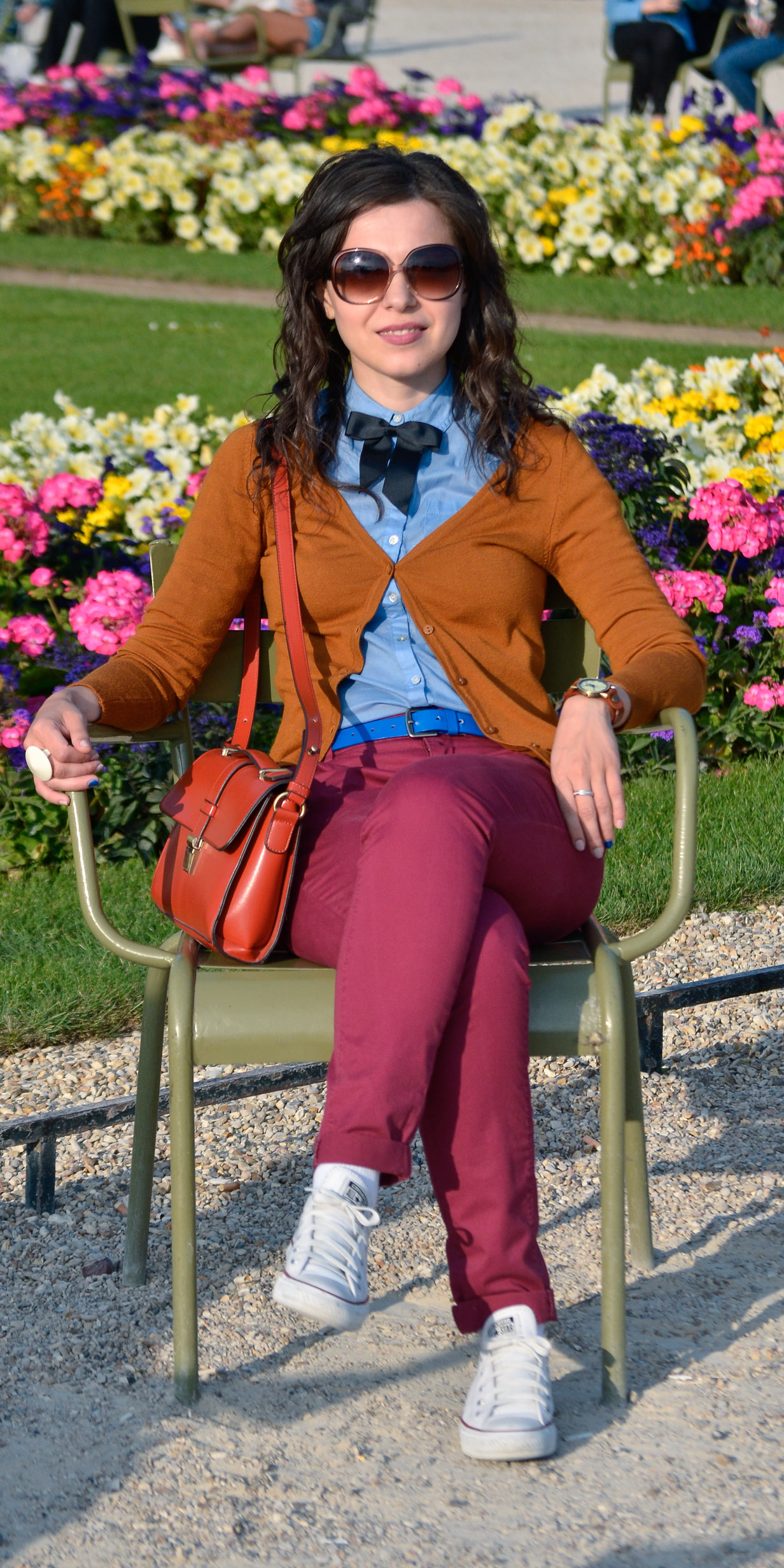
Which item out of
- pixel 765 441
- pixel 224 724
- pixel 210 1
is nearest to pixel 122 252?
pixel 210 1

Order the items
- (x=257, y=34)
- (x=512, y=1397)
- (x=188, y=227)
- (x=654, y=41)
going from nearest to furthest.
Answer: (x=512, y=1397), (x=188, y=227), (x=654, y=41), (x=257, y=34)

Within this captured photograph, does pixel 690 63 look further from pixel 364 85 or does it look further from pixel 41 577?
pixel 41 577

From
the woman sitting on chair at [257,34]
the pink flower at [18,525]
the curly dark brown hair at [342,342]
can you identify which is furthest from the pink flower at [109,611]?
the woman sitting on chair at [257,34]

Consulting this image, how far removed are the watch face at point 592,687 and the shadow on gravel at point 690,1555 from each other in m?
1.01

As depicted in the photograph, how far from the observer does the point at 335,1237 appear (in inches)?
76.6

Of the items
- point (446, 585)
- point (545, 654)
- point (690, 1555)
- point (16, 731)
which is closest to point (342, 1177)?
point (690, 1555)

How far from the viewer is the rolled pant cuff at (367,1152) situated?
195cm

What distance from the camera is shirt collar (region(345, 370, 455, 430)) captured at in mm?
2574

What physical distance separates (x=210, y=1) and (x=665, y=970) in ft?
39.9

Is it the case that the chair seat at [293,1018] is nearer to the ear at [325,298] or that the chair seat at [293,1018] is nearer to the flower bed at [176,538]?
the ear at [325,298]

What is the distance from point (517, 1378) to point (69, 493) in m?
2.93

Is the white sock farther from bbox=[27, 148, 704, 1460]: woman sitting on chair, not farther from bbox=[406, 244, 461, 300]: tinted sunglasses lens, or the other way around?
bbox=[406, 244, 461, 300]: tinted sunglasses lens

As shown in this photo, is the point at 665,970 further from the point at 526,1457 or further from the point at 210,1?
the point at 210,1

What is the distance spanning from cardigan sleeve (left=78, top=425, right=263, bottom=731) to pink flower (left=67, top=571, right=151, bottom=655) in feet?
4.34
